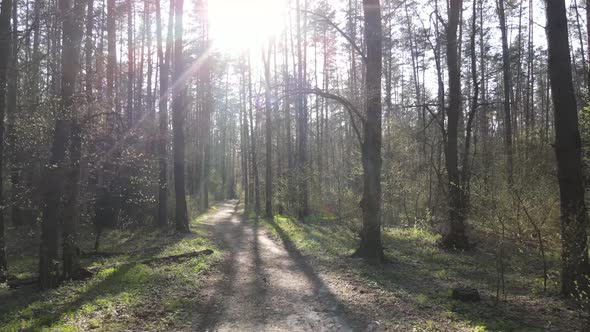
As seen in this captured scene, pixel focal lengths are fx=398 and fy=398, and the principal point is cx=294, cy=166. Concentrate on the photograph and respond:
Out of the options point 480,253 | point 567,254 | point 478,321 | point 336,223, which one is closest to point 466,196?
point 480,253

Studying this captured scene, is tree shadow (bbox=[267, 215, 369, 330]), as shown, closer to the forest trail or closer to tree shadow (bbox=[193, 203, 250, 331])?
the forest trail

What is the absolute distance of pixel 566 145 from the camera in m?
6.77

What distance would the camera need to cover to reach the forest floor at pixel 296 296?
5914 mm

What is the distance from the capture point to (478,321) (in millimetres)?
5773

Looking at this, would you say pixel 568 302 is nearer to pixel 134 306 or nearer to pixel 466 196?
pixel 466 196

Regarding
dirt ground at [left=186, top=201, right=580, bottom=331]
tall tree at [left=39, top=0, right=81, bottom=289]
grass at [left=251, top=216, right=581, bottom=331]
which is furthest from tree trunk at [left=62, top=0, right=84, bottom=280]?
grass at [left=251, top=216, right=581, bottom=331]

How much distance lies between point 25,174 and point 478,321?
39.4 ft

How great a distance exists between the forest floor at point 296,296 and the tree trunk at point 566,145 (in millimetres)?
672

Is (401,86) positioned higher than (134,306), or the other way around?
(401,86)

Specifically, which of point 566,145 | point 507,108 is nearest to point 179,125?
point 566,145

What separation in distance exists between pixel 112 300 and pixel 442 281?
6476 millimetres

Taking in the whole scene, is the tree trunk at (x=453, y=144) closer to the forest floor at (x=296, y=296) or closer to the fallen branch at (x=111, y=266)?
the forest floor at (x=296, y=296)

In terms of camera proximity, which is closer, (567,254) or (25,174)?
(567,254)

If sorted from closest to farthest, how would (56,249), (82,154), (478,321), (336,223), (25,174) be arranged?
(478,321) → (56,249) → (82,154) → (25,174) → (336,223)
